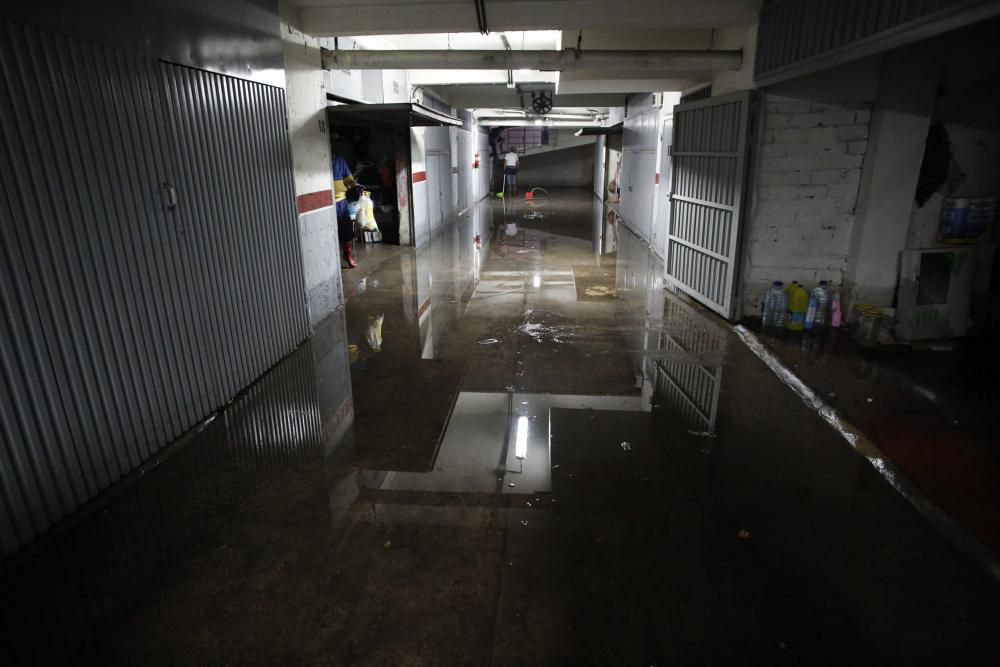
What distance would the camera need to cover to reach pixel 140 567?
2.90 m

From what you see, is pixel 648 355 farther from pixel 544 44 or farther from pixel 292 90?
pixel 544 44

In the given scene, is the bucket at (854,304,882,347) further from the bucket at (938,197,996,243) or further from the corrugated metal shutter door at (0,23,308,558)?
the corrugated metal shutter door at (0,23,308,558)

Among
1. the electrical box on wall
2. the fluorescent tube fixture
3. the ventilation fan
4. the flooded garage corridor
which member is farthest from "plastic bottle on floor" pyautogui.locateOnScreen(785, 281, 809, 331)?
the ventilation fan

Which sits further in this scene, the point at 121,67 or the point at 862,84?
the point at 862,84

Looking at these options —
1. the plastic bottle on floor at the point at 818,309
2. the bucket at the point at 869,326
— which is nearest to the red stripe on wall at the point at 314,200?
the plastic bottle on floor at the point at 818,309

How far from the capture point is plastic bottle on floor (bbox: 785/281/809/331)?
21.3 ft

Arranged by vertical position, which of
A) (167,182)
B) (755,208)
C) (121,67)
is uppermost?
(121,67)

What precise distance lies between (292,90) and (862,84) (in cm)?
603

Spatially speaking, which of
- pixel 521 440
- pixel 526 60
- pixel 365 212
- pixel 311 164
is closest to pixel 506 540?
pixel 521 440

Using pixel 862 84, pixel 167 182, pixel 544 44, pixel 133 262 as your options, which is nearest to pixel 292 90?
pixel 167 182

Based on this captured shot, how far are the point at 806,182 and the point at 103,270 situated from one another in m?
6.67

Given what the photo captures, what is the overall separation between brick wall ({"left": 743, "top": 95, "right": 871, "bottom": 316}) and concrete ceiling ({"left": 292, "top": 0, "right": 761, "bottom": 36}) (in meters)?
1.12

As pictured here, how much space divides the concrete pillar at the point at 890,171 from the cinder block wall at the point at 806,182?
0.46 ft

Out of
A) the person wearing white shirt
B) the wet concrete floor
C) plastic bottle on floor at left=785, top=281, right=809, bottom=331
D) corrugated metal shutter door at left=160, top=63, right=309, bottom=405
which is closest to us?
the wet concrete floor
